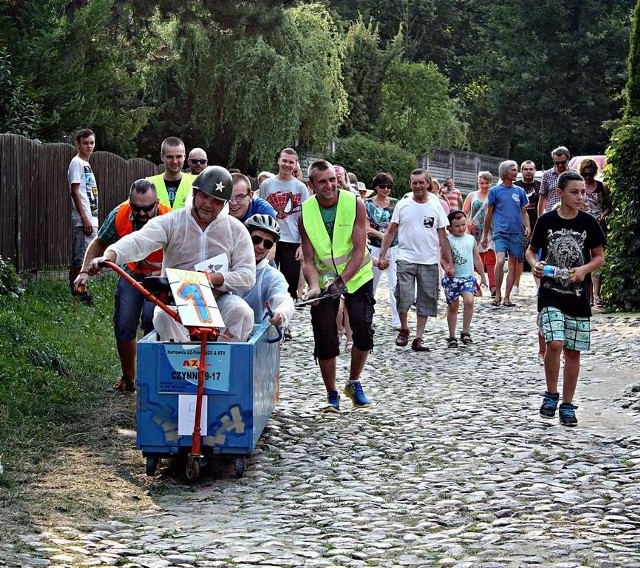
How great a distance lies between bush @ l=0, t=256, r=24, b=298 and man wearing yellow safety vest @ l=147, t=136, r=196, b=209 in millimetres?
4196

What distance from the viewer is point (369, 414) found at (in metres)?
10.7

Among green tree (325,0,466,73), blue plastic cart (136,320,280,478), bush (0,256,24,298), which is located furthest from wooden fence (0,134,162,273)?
green tree (325,0,466,73)

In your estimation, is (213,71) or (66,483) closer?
(66,483)

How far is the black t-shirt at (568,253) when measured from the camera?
10.1m

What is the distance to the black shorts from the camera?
10594 millimetres

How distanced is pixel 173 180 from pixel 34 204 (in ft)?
21.3

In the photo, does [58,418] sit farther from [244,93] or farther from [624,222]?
[244,93]

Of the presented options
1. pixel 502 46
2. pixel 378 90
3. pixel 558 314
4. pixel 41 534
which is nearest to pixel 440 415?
pixel 558 314

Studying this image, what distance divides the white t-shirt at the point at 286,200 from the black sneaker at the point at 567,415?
5.19 meters

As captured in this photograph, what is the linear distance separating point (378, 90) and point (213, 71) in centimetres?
2039

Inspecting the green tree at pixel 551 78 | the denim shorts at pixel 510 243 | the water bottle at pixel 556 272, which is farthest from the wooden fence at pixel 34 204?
the green tree at pixel 551 78

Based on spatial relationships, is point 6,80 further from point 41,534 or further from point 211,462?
point 41,534

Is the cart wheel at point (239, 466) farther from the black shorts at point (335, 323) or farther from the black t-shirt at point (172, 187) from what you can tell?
the black t-shirt at point (172, 187)

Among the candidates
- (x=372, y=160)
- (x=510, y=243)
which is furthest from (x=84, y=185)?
(x=372, y=160)
